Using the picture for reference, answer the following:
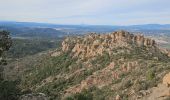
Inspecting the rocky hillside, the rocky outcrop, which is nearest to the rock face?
the rocky hillside

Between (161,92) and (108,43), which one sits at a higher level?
(161,92)

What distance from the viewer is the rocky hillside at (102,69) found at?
5831cm

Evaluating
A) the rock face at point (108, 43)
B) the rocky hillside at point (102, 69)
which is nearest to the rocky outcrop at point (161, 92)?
the rocky hillside at point (102, 69)

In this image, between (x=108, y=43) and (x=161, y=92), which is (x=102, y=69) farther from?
(x=161, y=92)

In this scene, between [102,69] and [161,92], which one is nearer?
[161,92]

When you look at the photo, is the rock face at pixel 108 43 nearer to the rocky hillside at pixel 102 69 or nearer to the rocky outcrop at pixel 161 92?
the rocky hillside at pixel 102 69

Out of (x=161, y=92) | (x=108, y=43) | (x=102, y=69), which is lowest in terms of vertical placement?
(x=102, y=69)

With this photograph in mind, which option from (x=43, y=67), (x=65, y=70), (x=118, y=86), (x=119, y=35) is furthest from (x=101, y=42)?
(x=118, y=86)

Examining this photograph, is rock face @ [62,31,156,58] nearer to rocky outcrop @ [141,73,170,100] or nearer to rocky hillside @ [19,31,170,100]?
rocky hillside @ [19,31,170,100]

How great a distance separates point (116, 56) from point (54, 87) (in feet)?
43.1

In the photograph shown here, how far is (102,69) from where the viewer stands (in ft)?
259

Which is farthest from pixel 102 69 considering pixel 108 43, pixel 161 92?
pixel 161 92

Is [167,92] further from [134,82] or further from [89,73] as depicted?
[89,73]

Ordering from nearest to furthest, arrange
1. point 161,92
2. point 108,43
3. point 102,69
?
point 161,92
point 102,69
point 108,43
